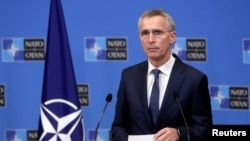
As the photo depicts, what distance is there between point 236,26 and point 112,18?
38.4 inches

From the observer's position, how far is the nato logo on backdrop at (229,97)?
11.1 ft

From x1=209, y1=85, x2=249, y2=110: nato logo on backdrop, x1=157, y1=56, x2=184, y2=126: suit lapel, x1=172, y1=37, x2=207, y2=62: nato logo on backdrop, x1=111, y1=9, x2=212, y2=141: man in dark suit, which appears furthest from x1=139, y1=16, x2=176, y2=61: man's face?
x1=209, y1=85, x2=249, y2=110: nato logo on backdrop

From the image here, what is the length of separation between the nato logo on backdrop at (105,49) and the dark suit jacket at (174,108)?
3.38 ft

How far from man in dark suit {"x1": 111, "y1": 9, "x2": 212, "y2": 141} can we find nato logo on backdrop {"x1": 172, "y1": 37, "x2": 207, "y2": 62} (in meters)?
0.97

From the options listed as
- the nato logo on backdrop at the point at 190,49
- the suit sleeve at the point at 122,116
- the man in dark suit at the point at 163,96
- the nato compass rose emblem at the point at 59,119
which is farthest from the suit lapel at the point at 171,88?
the nato logo on backdrop at the point at 190,49

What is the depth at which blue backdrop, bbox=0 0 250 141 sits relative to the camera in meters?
3.39

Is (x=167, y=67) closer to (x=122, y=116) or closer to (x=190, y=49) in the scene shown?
(x=122, y=116)

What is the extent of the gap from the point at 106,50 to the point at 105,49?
11 millimetres

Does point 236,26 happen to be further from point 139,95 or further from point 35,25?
point 35,25

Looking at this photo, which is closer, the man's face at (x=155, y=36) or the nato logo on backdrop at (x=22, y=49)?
the man's face at (x=155, y=36)

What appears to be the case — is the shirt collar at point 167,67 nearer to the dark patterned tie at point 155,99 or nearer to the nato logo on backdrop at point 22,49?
the dark patterned tie at point 155,99

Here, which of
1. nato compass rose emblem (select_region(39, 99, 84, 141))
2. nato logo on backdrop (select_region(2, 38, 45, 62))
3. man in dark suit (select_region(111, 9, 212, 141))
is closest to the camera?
man in dark suit (select_region(111, 9, 212, 141))

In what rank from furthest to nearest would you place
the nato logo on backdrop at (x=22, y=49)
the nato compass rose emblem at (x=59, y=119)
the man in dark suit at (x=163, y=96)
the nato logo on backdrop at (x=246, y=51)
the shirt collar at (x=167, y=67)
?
1. the nato logo on backdrop at (x=22, y=49)
2. the nato logo on backdrop at (x=246, y=51)
3. the nato compass rose emblem at (x=59, y=119)
4. the shirt collar at (x=167, y=67)
5. the man in dark suit at (x=163, y=96)

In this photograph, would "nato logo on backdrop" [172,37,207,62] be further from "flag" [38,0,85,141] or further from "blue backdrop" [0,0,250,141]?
"flag" [38,0,85,141]
